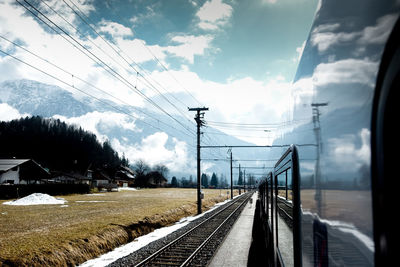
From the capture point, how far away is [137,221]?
17.3m

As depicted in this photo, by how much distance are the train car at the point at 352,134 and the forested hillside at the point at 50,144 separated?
104597 millimetres

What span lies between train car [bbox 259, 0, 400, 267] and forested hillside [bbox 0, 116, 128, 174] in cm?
10460

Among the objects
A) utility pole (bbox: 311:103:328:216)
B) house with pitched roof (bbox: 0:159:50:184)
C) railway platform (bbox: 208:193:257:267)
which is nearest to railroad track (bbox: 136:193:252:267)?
railway platform (bbox: 208:193:257:267)

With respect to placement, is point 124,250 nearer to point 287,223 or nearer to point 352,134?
point 287,223

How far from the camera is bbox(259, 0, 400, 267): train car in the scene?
1058 millimetres

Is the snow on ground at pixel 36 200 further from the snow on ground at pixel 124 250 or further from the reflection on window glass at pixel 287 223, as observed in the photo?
the reflection on window glass at pixel 287 223

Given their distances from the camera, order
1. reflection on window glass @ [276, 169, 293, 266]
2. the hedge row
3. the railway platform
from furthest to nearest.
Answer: the hedge row, the railway platform, reflection on window glass @ [276, 169, 293, 266]

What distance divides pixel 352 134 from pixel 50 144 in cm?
12795

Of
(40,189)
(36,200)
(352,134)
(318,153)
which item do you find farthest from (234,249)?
(40,189)

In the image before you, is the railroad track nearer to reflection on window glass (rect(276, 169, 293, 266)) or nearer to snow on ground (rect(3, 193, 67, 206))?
reflection on window glass (rect(276, 169, 293, 266))

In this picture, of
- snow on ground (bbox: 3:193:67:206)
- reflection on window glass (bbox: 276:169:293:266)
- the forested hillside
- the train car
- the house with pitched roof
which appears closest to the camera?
the train car

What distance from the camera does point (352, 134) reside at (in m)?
1.36

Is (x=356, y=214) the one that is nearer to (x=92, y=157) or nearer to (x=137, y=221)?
(x=137, y=221)

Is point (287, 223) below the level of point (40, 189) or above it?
above
